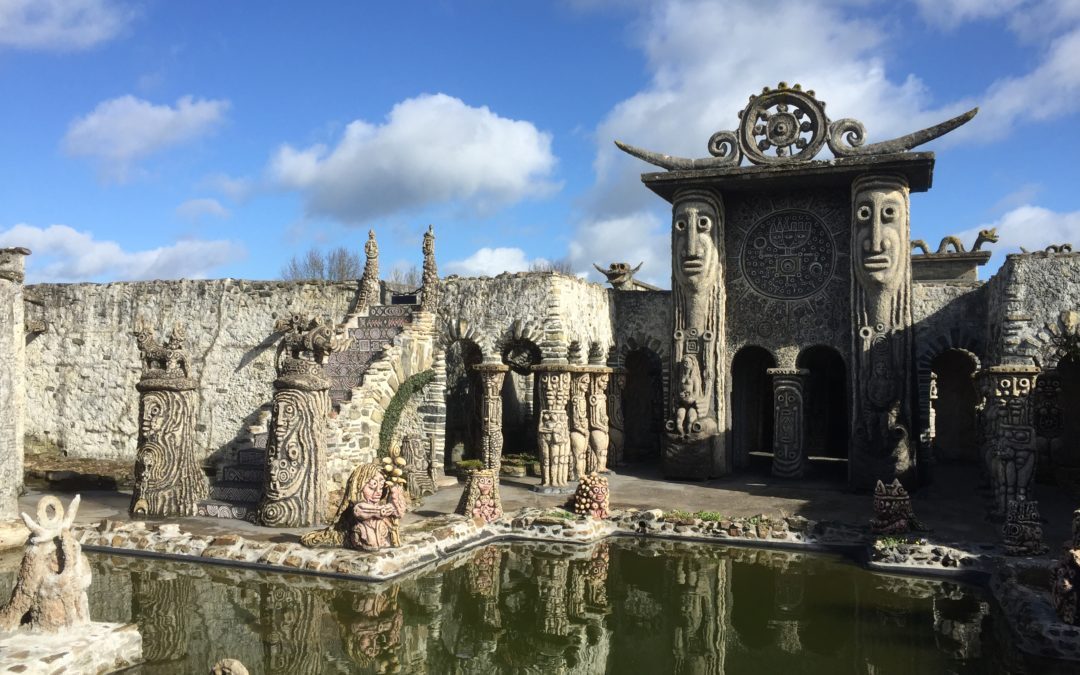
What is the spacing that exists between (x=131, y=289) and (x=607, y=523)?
1093 cm

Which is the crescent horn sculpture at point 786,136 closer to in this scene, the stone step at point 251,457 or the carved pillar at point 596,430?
the carved pillar at point 596,430

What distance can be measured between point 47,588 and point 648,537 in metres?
7.78

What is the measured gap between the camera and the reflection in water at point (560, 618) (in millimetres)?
7633

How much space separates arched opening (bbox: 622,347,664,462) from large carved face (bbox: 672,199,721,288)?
343 cm

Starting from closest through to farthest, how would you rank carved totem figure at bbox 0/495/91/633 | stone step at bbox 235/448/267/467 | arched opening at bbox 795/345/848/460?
carved totem figure at bbox 0/495/91/633 < stone step at bbox 235/448/267/467 < arched opening at bbox 795/345/848/460

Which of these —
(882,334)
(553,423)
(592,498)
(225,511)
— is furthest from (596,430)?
(225,511)

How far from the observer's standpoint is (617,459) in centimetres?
1845

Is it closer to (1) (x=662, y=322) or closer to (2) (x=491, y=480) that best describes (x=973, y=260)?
(1) (x=662, y=322)

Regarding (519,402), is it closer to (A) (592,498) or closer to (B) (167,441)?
(A) (592,498)

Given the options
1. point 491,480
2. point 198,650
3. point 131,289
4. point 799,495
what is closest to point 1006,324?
point 799,495

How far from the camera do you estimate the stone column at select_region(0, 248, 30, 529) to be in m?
11.6

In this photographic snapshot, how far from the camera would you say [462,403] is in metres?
19.7

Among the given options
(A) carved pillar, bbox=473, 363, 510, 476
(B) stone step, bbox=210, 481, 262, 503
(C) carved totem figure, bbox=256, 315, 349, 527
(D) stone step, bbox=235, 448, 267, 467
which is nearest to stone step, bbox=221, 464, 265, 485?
(D) stone step, bbox=235, 448, 267, 467

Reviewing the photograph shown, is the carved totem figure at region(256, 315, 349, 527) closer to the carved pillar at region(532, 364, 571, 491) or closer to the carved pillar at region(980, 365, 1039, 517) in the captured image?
the carved pillar at region(532, 364, 571, 491)
